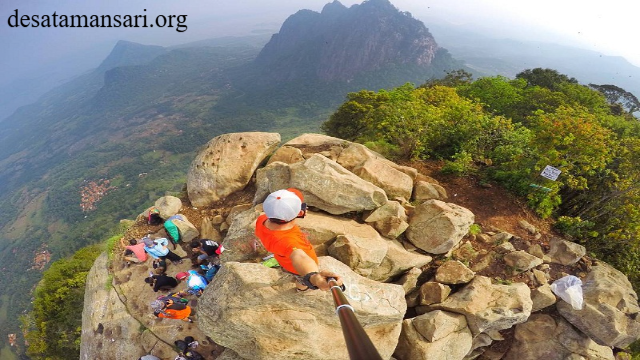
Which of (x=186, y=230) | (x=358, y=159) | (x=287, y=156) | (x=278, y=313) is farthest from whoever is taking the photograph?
(x=287, y=156)

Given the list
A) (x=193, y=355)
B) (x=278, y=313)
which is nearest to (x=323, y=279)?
(x=278, y=313)

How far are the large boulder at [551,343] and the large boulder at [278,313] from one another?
14.2ft

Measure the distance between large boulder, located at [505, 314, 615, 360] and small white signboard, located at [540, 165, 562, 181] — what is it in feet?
15.6

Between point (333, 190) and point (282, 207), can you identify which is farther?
point (333, 190)

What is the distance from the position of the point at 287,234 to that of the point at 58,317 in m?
25.5

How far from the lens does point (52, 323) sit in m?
19.7

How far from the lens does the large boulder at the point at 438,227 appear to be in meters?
8.91

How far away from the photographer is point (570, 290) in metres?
7.99

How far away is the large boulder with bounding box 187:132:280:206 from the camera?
13586 mm

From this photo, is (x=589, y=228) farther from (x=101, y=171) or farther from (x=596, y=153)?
(x=101, y=171)

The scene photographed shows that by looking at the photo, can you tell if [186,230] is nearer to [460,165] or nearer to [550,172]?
[460,165]

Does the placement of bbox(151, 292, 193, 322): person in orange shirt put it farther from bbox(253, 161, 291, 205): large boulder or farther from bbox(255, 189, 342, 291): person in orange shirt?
bbox(255, 189, 342, 291): person in orange shirt

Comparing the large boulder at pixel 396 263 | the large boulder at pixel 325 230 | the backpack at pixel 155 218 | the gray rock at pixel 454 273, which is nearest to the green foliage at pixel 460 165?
the gray rock at pixel 454 273

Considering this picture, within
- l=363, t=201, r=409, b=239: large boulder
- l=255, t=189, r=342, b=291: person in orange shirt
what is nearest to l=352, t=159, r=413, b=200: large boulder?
l=363, t=201, r=409, b=239: large boulder
